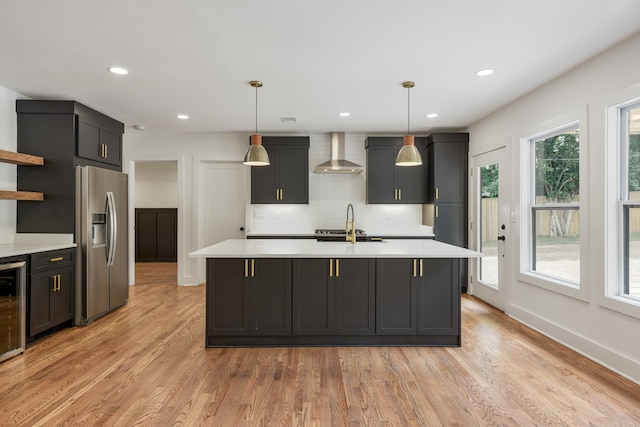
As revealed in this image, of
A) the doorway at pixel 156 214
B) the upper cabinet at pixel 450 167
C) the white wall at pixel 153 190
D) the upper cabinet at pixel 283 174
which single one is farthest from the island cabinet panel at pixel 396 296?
the white wall at pixel 153 190

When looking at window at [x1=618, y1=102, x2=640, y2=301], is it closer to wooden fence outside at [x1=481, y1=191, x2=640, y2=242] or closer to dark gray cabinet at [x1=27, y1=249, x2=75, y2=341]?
wooden fence outside at [x1=481, y1=191, x2=640, y2=242]

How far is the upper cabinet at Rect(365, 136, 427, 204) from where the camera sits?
563 centimetres

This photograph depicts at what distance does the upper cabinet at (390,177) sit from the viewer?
5.63 meters

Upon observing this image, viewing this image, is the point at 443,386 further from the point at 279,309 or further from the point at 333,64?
the point at 333,64

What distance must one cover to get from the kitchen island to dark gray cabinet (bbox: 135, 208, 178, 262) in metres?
5.74

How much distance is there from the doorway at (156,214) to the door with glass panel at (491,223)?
654cm

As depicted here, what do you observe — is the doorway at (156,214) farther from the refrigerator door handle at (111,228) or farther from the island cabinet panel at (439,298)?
the island cabinet panel at (439,298)

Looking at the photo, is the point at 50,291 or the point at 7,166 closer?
the point at 50,291

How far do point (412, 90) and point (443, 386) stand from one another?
9.30 ft

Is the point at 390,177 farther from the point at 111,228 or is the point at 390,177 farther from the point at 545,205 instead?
the point at 111,228

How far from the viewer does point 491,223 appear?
188 inches

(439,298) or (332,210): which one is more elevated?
(332,210)

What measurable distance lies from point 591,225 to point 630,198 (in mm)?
340

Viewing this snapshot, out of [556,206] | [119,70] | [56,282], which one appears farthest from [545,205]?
[56,282]
